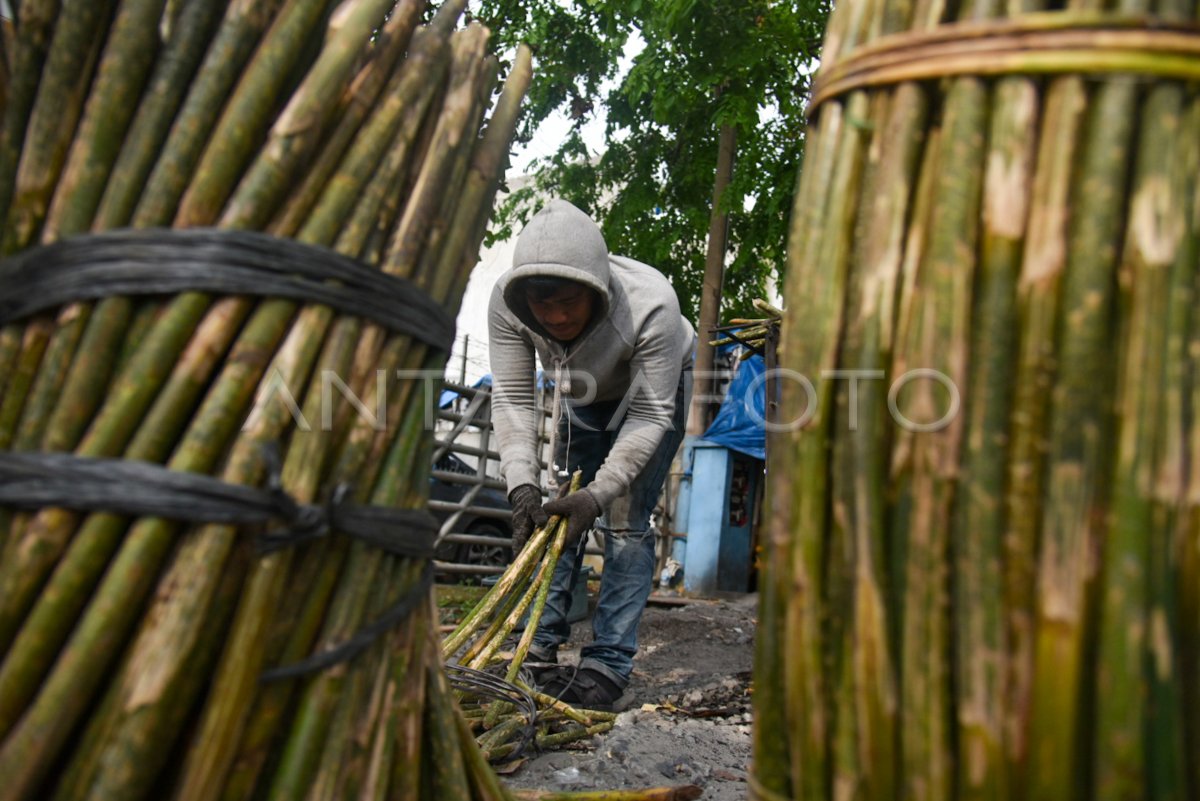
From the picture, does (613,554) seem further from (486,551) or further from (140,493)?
(486,551)

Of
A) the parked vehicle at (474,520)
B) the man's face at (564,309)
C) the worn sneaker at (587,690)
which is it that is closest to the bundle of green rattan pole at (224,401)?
the man's face at (564,309)

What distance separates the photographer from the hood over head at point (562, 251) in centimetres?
302

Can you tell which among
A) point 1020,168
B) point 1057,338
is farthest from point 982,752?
point 1020,168

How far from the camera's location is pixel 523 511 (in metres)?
3.43

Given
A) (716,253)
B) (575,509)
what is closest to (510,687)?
(575,509)

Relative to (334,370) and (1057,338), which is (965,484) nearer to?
(1057,338)

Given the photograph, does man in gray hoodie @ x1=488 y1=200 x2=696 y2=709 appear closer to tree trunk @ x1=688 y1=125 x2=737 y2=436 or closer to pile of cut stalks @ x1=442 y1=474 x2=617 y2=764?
pile of cut stalks @ x1=442 y1=474 x2=617 y2=764

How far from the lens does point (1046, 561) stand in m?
0.71

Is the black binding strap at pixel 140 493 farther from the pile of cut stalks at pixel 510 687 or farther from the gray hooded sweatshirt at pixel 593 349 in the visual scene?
the gray hooded sweatshirt at pixel 593 349

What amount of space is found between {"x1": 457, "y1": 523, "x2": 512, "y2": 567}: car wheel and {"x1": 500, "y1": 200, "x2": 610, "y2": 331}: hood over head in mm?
5111

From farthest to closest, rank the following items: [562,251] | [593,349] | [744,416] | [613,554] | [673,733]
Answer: [744,416] → [613,554] → [593,349] → [562,251] → [673,733]

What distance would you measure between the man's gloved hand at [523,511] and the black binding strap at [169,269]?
2493 mm

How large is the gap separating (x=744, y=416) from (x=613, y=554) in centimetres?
551

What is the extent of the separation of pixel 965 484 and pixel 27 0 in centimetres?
108
